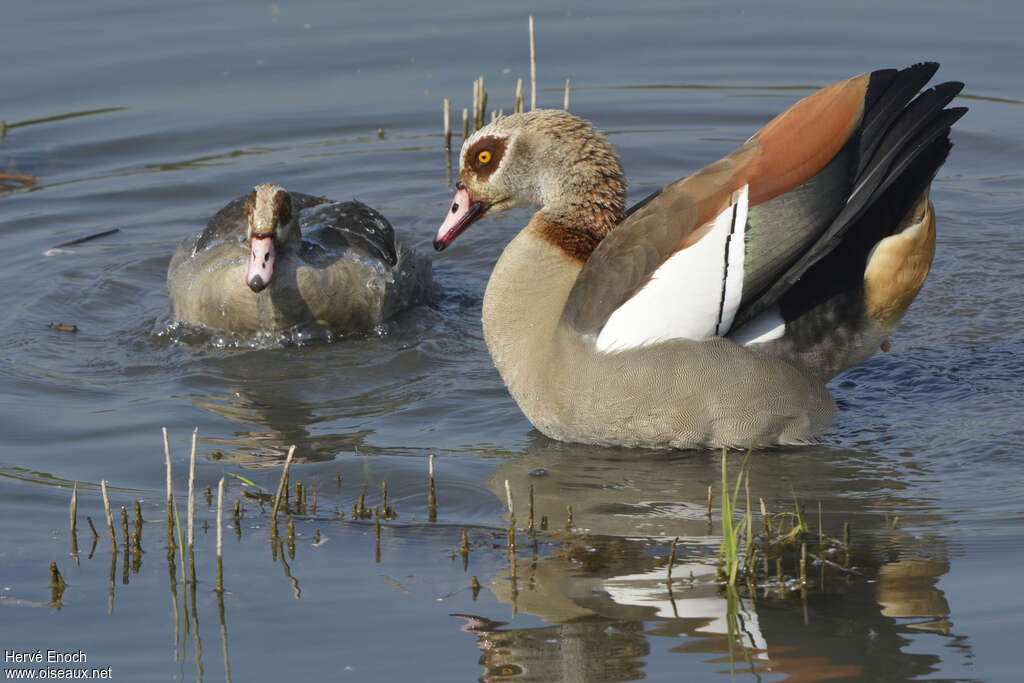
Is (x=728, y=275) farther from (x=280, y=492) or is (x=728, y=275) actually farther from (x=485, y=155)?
(x=280, y=492)

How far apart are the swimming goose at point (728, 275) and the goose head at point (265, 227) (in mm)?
1818

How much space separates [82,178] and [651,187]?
4120 millimetres

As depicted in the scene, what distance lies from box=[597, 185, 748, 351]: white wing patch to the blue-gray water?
2.04 feet

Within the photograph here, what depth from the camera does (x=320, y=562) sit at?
17.4 ft

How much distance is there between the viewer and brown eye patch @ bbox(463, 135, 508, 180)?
672cm

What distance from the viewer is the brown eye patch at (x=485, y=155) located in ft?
22.1

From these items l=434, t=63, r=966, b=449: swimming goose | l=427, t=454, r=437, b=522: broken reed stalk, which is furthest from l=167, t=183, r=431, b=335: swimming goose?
l=427, t=454, r=437, b=522: broken reed stalk

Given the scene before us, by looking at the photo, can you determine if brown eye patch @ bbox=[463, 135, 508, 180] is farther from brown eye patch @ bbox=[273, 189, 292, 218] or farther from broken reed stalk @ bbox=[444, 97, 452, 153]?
Result: broken reed stalk @ bbox=[444, 97, 452, 153]

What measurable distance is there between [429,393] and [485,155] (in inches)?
52.1

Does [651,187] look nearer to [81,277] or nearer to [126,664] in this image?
[81,277]

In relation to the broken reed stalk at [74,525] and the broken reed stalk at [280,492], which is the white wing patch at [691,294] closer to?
the broken reed stalk at [280,492]

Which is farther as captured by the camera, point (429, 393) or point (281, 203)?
point (281, 203)

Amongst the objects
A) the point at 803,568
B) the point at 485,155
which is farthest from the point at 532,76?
the point at 803,568

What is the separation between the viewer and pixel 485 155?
266 inches
